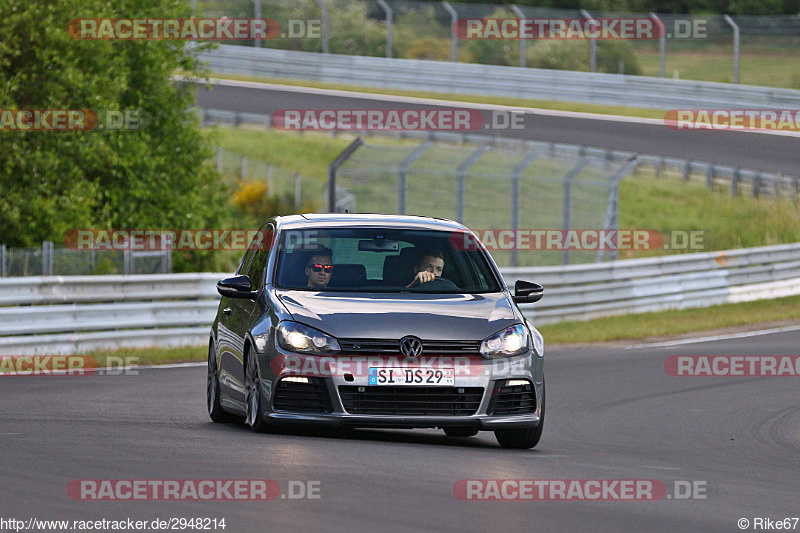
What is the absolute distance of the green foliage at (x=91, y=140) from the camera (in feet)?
79.7

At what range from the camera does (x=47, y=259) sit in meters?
17.7

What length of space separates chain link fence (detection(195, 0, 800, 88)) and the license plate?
2895 centimetres

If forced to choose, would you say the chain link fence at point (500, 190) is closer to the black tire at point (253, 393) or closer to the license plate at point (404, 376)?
the black tire at point (253, 393)

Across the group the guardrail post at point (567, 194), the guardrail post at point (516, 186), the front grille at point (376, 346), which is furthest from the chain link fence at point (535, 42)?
the front grille at point (376, 346)

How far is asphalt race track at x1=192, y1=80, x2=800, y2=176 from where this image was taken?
123ft

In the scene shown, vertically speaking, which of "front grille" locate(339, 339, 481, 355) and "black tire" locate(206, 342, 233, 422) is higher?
"front grille" locate(339, 339, 481, 355)

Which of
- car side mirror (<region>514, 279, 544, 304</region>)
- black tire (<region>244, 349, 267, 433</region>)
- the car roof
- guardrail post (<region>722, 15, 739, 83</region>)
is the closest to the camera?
black tire (<region>244, 349, 267, 433</region>)

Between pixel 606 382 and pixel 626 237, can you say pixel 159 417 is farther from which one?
pixel 626 237

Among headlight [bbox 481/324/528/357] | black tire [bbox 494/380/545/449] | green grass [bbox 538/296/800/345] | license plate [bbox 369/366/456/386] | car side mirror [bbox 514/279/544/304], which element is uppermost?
car side mirror [bbox 514/279/544/304]

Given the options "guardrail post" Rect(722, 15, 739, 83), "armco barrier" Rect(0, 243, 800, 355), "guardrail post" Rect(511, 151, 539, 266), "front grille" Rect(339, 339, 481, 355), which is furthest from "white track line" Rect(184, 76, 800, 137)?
"front grille" Rect(339, 339, 481, 355)

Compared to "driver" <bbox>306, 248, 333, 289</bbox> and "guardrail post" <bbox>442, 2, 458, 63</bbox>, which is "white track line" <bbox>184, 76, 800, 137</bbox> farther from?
"driver" <bbox>306, 248, 333, 289</bbox>

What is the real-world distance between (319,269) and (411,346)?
125 centimetres

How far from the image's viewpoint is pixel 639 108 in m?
42.1

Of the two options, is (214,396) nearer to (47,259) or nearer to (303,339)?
(303,339)
